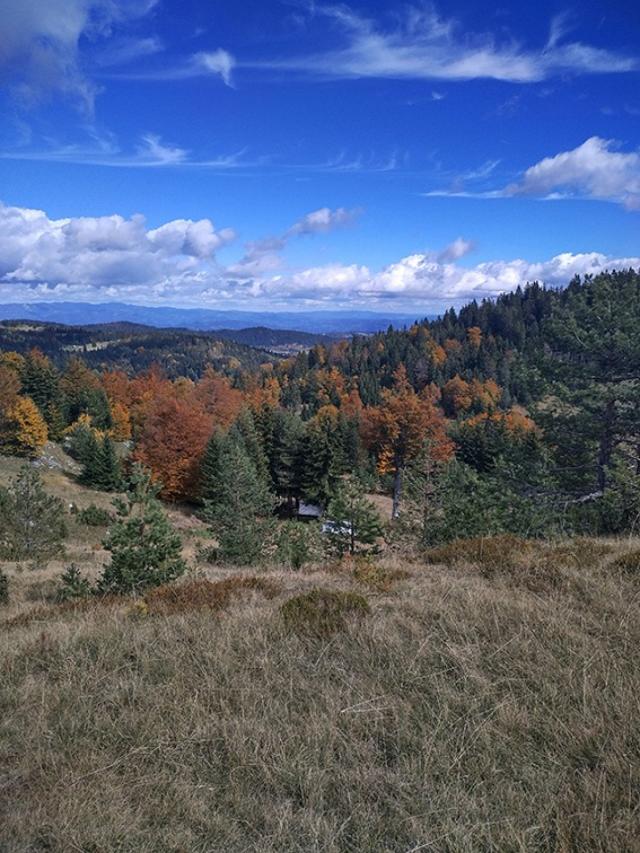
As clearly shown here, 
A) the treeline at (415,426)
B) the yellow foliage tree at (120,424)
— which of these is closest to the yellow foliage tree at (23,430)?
the treeline at (415,426)

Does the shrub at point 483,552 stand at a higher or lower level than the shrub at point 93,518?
higher

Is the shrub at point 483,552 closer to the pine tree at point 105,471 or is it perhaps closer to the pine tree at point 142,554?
the pine tree at point 142,554

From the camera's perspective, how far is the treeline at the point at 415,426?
645 inches

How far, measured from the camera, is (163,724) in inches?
149

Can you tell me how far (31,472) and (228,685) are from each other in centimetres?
2105

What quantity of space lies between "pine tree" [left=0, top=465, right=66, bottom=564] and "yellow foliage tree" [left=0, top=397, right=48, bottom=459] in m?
34.9

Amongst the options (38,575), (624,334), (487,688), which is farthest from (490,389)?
(487,688)

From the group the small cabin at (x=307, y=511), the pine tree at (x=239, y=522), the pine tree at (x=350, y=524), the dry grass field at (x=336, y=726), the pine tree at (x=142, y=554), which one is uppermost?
the dry grass field at (x=336, y=726)

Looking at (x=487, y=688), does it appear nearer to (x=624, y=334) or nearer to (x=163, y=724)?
(x=163, y=724)

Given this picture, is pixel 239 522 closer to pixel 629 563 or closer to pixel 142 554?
pixel 142 554

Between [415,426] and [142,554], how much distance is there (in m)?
45.2

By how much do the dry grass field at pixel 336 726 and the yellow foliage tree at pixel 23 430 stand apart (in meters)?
54.2

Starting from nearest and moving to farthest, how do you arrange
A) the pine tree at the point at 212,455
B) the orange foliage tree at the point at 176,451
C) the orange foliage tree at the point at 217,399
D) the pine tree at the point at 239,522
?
the pine tree at the point at 239,522, the pine tree at the point at 212,455, the orange foliage tree at the point at 176,451, the orange foliage tree at the point at 217,399

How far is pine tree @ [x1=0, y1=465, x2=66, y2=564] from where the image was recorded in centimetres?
2103
